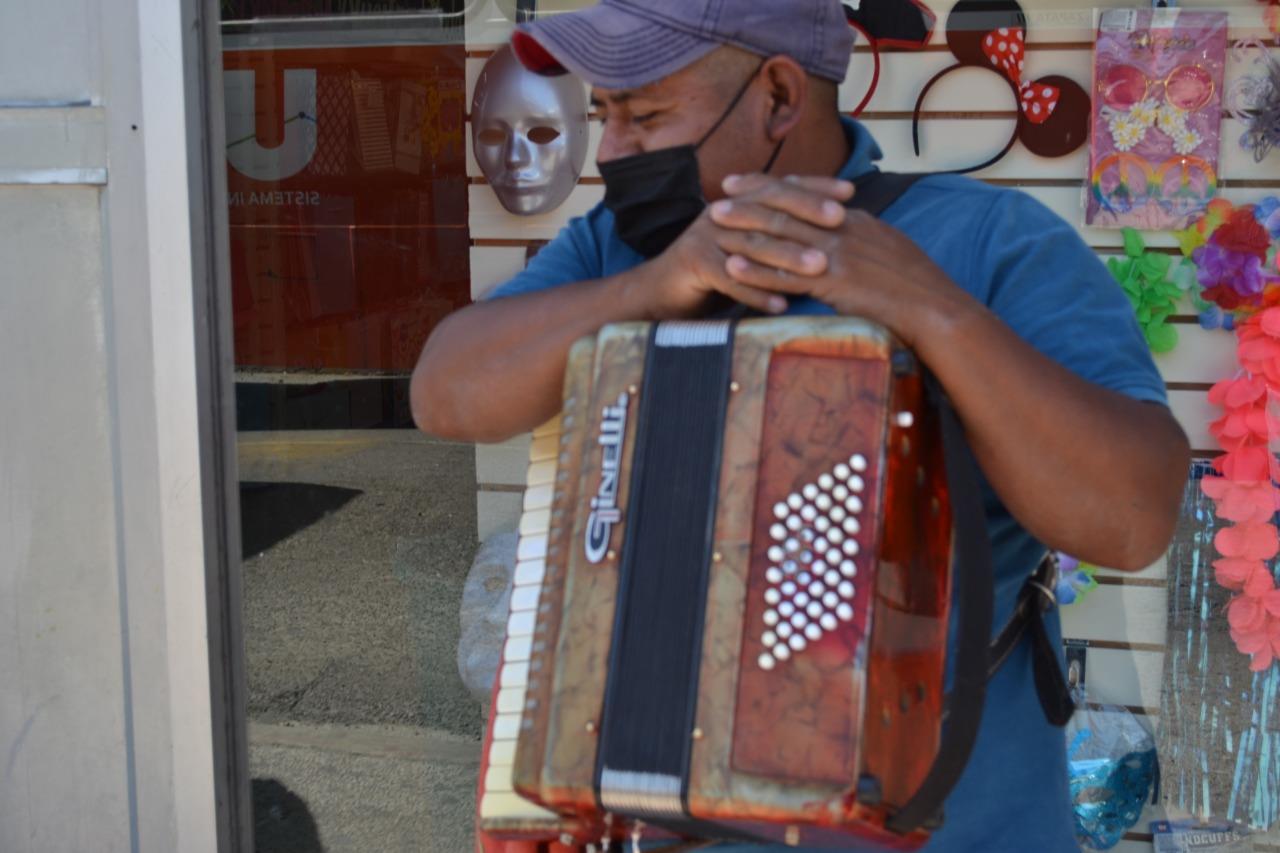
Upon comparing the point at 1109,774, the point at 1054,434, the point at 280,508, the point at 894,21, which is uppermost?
the point at 894,21

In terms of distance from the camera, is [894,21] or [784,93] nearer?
[784,93]

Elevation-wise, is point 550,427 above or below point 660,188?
below

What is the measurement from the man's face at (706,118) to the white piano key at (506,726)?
27.3 inches

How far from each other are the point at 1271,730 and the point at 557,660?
249 cm

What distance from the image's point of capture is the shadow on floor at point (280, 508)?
3562mm

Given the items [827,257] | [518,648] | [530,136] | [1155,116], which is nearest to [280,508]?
[530,136]

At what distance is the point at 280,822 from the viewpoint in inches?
148

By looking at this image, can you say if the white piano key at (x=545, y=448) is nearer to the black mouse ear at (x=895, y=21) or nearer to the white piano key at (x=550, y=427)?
the white piano key at (x=550, y=427)

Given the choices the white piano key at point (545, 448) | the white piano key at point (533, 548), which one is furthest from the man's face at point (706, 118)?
the white piano key at point (533, 548)

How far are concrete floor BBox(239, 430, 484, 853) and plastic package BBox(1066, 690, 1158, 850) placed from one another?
1.65m

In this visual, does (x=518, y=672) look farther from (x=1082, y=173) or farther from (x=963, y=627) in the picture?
(x=1082, y=173)

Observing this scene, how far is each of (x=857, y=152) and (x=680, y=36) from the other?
30 centimetres

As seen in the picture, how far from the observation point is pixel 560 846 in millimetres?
1758

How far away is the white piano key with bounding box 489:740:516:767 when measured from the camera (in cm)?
159
